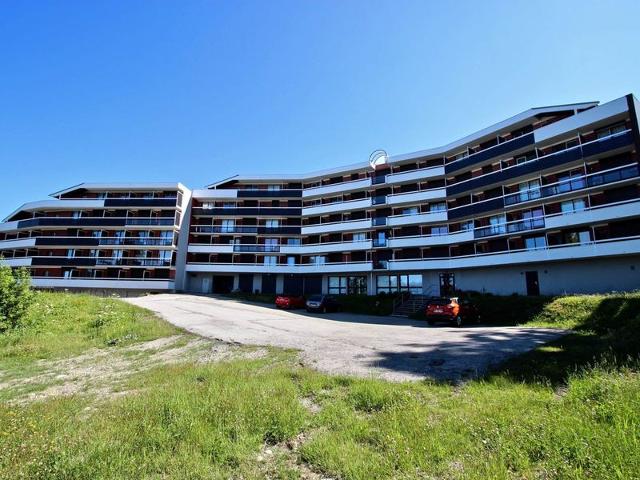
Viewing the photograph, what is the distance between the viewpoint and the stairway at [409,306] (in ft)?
113

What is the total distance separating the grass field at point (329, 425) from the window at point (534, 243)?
27.5 metres

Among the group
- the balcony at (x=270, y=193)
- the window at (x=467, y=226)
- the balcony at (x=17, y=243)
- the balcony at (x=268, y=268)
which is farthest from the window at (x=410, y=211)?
the balcony at (x=17, y=243)

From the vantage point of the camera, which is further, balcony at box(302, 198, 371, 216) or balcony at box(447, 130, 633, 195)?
balcony at box(302, 198, 371, 216)

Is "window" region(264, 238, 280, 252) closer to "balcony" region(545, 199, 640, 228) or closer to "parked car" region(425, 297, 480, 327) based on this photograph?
"parked car" region(425, 297, 480, 327)

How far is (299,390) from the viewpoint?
745 centimetres

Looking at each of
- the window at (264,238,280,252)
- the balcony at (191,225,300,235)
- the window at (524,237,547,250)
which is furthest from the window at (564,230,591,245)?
the window at (264,238,280,252)

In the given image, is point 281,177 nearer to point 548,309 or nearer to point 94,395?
point 548,309

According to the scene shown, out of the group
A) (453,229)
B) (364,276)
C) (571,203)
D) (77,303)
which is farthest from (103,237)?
(571,203)

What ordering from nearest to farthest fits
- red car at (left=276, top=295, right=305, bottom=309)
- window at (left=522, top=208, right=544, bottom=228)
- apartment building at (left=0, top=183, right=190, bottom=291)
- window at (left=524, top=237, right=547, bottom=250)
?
window at (left=522, top=208, right=544, bottom=228) → window at (left=524, top=237, right=547, bottom=250) → red car at (left=276, top=295, right=305, bottom=309) → apartment building at (left=0, top=183, right=190, bottom=291)

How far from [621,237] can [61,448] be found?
37.0 meters

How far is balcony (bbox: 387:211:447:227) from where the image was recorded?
42.7 meters

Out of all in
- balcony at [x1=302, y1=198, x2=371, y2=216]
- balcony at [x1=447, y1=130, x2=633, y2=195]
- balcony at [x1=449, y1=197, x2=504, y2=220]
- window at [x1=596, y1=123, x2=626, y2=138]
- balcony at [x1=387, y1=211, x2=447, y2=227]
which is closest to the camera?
balcony at [x1=447, y1=130, x2=633, y2=195]

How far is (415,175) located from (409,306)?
18414 mm

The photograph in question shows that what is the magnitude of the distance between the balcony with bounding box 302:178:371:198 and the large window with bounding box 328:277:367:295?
41.8 feet
